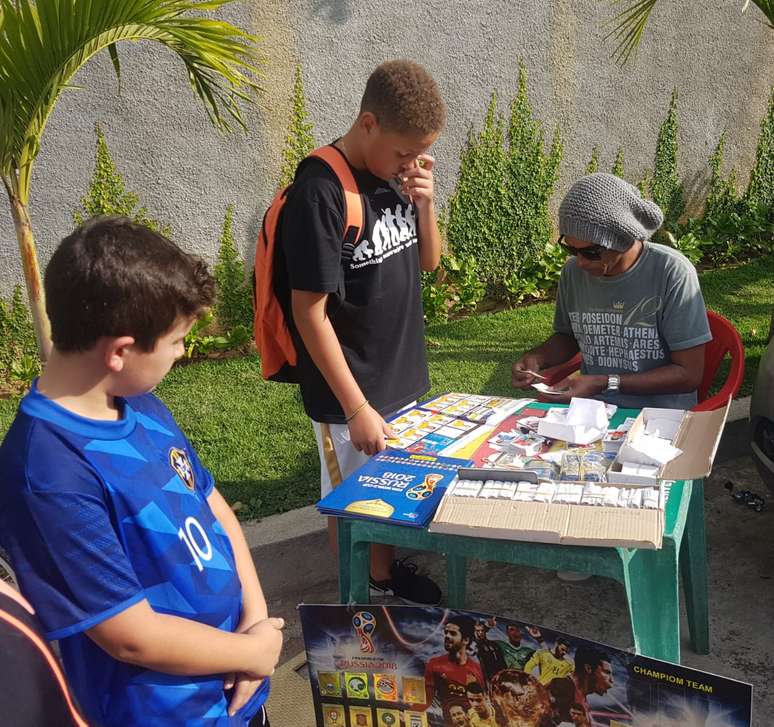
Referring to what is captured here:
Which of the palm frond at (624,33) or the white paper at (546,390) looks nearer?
the white paper at (546,390)

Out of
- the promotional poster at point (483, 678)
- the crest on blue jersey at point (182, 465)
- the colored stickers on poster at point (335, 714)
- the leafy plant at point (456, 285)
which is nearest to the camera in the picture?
the crest on blue jersey at point (182, 465)

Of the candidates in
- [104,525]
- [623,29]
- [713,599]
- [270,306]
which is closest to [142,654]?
[104,525]

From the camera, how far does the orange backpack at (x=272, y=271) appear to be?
238 cm

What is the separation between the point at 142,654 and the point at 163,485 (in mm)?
288

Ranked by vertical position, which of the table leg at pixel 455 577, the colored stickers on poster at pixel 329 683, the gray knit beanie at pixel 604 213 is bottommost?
the table leg at pixel 455 577

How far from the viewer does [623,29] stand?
701 cm

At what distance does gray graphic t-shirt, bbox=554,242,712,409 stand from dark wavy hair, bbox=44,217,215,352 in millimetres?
1906

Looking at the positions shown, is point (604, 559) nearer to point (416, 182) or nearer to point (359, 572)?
point (359, 572)

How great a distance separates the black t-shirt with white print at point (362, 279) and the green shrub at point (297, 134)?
3480 millimetres

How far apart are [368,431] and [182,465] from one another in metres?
0.86

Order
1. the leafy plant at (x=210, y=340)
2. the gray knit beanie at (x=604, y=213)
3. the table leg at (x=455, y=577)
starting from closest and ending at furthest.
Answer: the gray knit beanie at (x=604, y=213) → the table leg at (x=455, y=577) → the leafy plant at (x=210, y=340)

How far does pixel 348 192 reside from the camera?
2.37 metres

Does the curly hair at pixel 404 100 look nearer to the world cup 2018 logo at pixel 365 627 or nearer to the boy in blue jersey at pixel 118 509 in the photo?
the boy in blue jersey at pixel 118 509

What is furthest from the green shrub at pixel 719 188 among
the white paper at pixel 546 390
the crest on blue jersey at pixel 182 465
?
the crest on blue jersey at pixel 182 465
